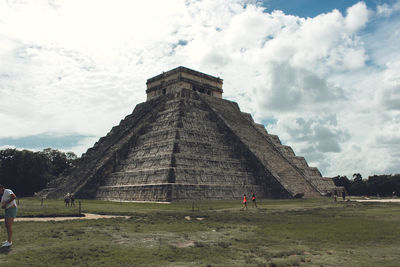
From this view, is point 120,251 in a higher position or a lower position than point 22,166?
lower

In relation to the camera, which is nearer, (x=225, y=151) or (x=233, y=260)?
(x=233, y=260)

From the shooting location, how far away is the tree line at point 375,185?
65.1 meters

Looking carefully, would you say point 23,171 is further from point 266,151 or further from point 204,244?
point 204,244

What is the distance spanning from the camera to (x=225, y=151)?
35562mm

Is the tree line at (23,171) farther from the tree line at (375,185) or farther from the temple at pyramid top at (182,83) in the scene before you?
the tree line at (375,185)

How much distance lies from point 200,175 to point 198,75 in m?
20.2

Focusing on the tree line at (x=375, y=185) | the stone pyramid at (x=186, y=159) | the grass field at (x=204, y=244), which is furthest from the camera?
the tree line at (x=375, y=185)

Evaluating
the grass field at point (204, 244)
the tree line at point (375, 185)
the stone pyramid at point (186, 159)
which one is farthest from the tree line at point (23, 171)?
the tree line at point (375, 185)

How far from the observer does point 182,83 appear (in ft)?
145

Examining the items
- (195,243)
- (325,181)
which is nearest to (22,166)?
(325,181)

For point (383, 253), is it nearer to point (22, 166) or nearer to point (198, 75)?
point (198, 75)

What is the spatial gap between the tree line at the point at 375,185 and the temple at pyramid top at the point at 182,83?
38.7m

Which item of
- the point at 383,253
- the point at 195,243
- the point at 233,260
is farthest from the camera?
the point at 195,243

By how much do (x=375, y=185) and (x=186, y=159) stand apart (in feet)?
170
